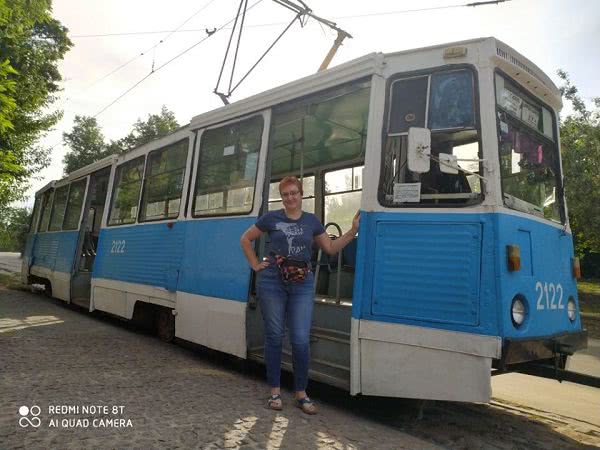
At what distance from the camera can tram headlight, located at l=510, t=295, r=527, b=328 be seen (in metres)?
3.27

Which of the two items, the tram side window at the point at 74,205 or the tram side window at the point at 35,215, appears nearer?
the tram side window at the point at 74,205

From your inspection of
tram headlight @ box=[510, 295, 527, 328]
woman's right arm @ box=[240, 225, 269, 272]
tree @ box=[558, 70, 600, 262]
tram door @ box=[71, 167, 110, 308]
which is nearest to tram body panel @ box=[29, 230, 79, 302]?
tram door @ box=[71, 167, 110, 308]

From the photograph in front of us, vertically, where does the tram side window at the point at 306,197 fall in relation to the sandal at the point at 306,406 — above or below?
above

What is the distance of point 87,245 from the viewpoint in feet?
31.5

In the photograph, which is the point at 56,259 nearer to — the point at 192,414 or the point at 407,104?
the point at 192,414

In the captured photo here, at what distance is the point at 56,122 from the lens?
14.3 m

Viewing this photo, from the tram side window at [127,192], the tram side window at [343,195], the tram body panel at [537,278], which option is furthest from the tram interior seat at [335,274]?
the tram side window at [127,192]

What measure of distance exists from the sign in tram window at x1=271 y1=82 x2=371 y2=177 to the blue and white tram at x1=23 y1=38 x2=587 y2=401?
0.10 metres

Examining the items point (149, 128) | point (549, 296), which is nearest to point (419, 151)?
point (549, 296)

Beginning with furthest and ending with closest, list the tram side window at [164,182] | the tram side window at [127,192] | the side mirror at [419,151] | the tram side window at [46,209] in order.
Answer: the tram side window at [46,209] < the tram side window at [127,192] < the tram side window at [164,182] < the side mirror at [419,151]

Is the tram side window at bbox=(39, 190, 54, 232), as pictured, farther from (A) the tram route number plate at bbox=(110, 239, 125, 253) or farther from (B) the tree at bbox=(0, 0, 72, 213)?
(A) the tram route number plate at bbox=(110, 239, 125, 253)

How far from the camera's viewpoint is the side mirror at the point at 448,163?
3.32 meters

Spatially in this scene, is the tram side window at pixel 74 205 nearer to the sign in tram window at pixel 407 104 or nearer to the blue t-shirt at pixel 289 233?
the blue t-shirt at pixel 289 233

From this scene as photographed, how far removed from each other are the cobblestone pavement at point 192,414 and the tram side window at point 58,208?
5706 mm
